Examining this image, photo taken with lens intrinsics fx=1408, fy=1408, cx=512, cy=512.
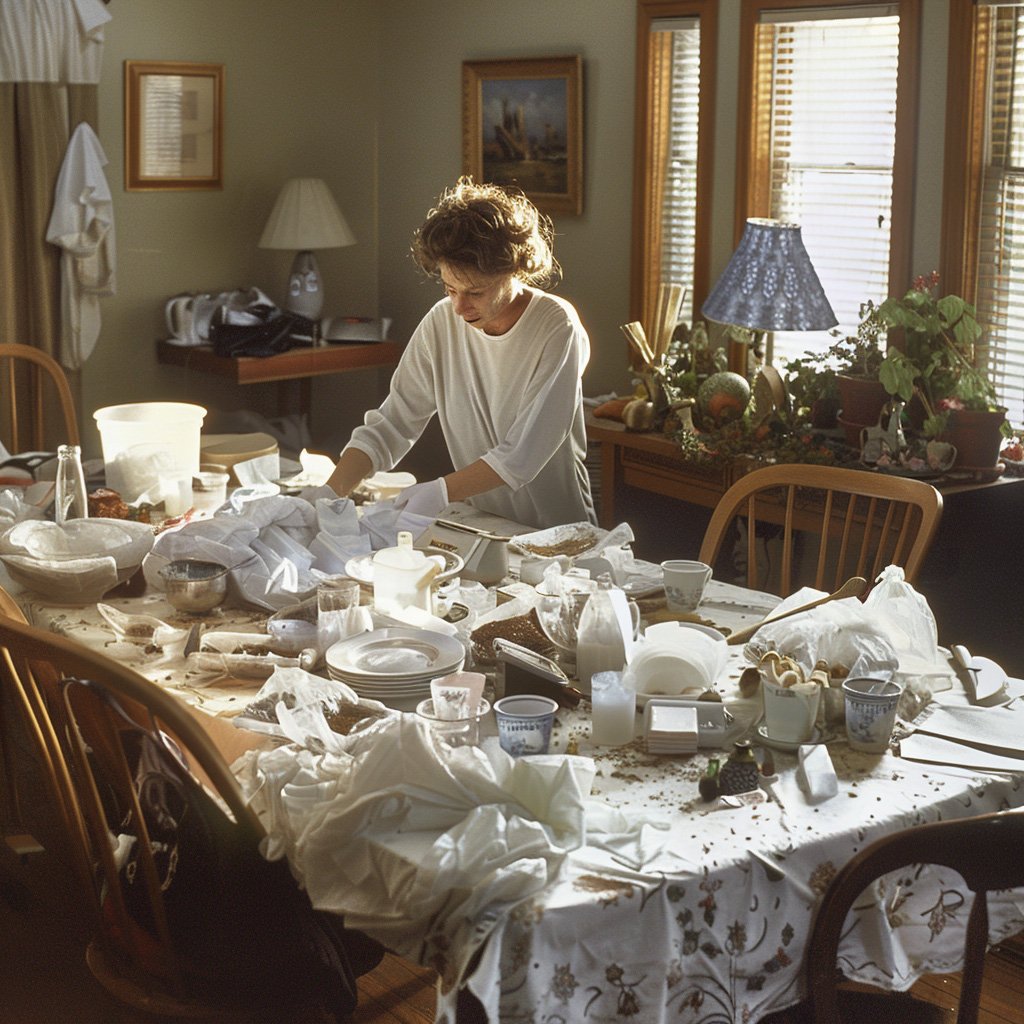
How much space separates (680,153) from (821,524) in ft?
5.55

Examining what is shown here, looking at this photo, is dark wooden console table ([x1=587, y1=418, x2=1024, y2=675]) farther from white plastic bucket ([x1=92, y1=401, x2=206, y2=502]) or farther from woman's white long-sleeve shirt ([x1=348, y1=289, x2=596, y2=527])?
white plastic bucket ([x1=92, y1=401, x2=206, y2=502])

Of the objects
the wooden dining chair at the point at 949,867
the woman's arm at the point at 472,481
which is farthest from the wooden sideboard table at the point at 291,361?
the wooden dining chair at the point at 949,867

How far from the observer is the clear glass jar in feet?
8.72

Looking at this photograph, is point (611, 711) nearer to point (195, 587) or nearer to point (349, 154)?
point (195, 587)

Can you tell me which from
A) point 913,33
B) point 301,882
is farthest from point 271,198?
point 301,882

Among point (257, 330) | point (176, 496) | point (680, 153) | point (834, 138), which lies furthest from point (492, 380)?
point (257, 330)

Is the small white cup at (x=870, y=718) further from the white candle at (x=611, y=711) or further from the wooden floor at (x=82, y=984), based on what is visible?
the wooden floor at (x=82, y=984)

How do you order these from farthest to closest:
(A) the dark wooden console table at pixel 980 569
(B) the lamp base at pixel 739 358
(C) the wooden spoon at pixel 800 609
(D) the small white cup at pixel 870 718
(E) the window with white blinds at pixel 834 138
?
(B) the lamp base at pixel 739 358
(E) the window with white blinds at pixel 834 138
(A) the dark wooden console table at pixel 980 569
(C) the wooden spoon at pixel 800 609
(D) the small white cup at pixel 870 718

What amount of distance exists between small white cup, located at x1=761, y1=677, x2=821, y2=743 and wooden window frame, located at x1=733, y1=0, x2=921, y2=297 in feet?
8.10

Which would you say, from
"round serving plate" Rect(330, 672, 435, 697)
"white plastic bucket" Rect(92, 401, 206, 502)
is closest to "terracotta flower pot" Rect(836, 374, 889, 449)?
"white plastic bucket" Rect(92, 401, 206, 502)

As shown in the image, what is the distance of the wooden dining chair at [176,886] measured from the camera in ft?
5.46

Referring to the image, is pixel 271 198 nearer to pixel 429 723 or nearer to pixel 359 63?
pixel 359 63

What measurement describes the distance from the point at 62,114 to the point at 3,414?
111 centimetres

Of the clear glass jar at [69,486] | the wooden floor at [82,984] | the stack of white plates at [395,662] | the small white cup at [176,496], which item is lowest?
the wooden floor at [82,984]
